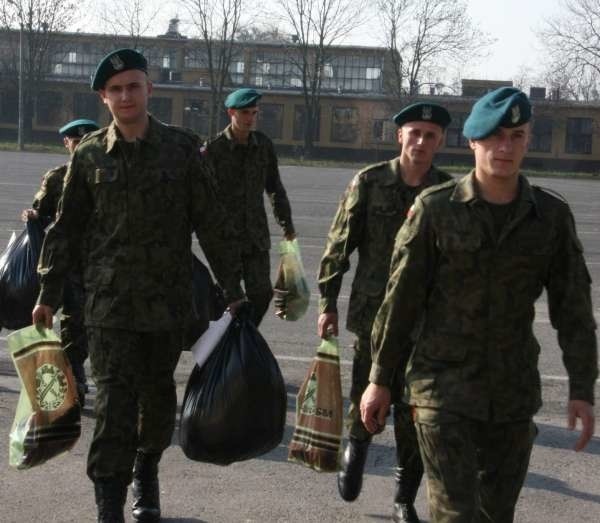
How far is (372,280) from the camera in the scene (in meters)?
5.18

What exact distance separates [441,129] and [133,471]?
207cm

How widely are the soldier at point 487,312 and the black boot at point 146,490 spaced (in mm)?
1685

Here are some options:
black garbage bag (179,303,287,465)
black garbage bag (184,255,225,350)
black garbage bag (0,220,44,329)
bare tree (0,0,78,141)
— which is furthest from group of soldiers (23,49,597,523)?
bare tree (0,0,78,141)

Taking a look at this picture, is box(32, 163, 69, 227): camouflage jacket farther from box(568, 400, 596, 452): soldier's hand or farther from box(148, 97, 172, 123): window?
box(148, 97, 172, 123): window

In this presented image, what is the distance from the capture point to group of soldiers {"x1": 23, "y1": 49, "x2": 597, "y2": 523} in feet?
11.7

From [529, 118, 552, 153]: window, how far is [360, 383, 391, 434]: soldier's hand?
70.4 meters

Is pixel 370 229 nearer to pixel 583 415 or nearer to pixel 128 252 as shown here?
pixel 128 252

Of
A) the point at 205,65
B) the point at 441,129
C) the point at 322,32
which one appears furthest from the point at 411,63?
the point at 441,129

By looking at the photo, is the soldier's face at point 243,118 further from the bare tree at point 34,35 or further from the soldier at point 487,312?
the bare tree at point 34,35

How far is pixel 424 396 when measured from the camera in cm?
360

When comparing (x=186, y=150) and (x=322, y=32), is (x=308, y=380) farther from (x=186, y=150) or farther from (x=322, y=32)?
(x=322, y=32)

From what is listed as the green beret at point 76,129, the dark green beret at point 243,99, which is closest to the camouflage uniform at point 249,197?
the dark green beret at point 243,99

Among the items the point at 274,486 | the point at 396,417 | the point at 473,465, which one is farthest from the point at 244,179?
the point at 473,465

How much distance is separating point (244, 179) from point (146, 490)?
8.84 feet
